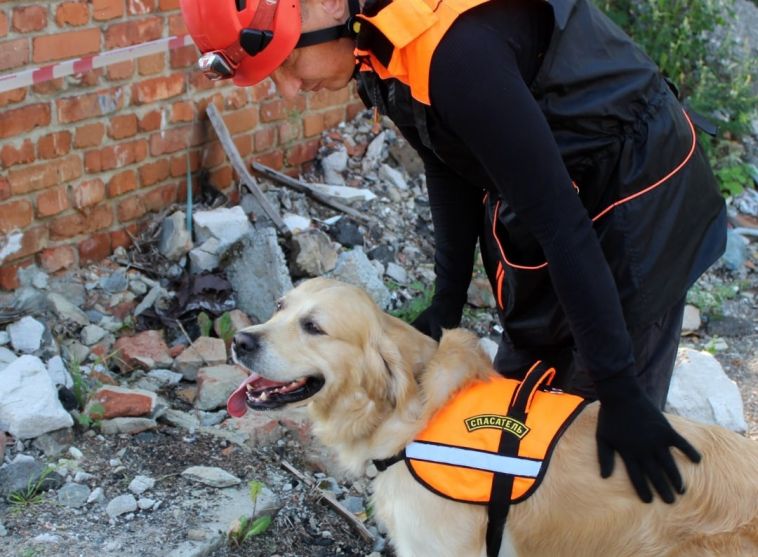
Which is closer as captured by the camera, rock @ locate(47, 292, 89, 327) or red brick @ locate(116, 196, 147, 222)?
rock @ locate(47, 292, 89, 327)

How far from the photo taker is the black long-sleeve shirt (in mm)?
2166

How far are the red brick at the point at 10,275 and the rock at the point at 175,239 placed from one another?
0.69m

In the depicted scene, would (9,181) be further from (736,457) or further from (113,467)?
(736,457)

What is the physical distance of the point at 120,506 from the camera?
3.40 m

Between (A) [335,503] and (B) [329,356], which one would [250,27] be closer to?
(B) [329,356]

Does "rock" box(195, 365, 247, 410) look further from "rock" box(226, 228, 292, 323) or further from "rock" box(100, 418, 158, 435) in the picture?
"rock" box(226, 228, 292, 323)

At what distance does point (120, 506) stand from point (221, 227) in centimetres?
185

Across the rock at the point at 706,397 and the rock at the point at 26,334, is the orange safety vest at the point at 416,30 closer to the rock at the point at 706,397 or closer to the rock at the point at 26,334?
the rock at the point at 26,334

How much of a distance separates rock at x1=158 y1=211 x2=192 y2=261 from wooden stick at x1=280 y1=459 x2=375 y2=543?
1.45m

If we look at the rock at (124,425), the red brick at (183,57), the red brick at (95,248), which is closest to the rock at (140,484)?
the rock at (124,425)

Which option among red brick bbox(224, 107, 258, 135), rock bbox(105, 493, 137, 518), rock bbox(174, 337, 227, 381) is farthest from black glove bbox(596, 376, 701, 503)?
red brick bbox(224, 107, 258, 135)

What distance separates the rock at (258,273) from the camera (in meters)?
4.68

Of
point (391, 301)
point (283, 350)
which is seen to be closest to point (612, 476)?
point (283, 350)

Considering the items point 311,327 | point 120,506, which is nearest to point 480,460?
point 311,327
